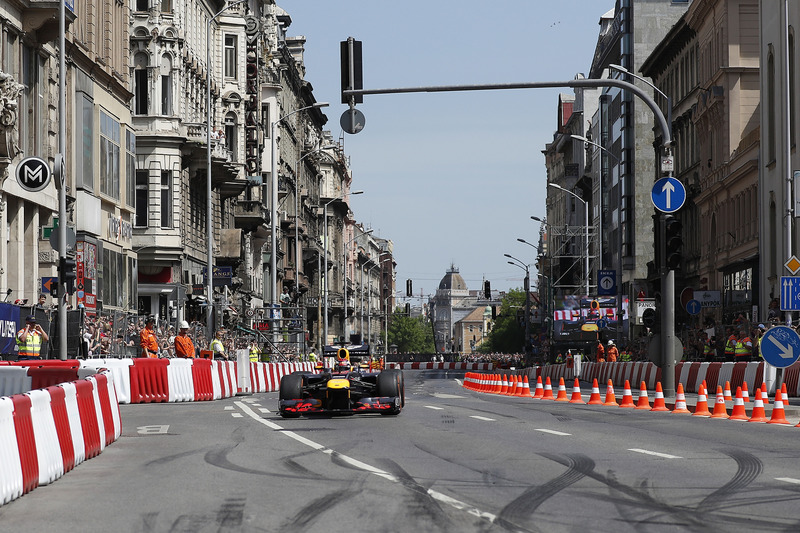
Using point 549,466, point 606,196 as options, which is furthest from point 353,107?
point 606,196

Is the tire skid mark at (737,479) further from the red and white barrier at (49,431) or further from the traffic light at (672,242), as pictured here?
the traffic light at (672,242)

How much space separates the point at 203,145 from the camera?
59000mm

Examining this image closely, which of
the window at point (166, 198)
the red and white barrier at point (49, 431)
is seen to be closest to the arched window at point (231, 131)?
the window at point (166, 198)

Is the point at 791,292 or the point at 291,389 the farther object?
the point at 791,292

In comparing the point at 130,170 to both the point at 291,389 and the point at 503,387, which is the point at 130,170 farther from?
the point at 291,389

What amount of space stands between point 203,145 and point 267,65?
3052cm

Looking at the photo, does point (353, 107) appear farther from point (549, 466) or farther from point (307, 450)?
point (549, 466)

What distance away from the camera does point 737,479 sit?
1199 centimetres

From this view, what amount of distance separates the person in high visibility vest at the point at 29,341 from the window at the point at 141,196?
2487 centimetres

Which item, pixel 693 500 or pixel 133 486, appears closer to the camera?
pixel 693 500

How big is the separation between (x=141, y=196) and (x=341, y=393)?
121ft


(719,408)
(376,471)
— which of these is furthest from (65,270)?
(376,471)

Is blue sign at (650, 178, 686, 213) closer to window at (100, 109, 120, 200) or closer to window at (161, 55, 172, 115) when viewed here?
window at (100, 109, 120, 200)

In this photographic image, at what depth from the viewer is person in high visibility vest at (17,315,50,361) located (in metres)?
31.6
